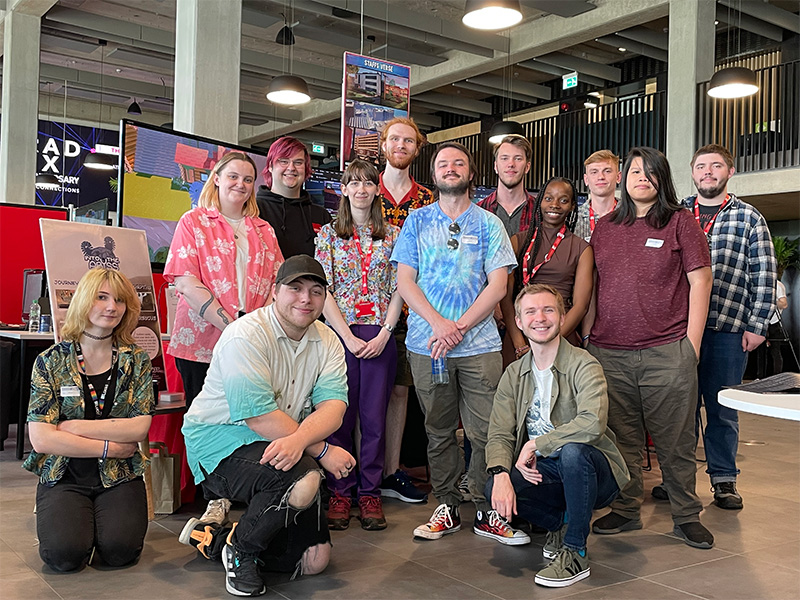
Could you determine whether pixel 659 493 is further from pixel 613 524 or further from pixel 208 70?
pixel 208 70

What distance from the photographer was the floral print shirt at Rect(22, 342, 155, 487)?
279 cm

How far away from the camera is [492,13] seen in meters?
6.02

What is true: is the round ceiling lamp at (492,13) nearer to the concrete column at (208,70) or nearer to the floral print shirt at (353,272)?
the concrete column at (208,70)

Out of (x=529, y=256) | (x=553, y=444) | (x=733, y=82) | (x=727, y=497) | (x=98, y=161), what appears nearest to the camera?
(x=553, y=444)

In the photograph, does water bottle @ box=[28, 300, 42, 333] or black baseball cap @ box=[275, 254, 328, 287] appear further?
water bottle @ box=[28, 300, 42, 333]

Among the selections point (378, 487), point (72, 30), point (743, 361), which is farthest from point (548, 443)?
point (72, 30)

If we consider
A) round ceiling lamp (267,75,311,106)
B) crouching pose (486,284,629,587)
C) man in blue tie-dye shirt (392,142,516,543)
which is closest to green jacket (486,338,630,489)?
crouching pose (486,284,629,587)

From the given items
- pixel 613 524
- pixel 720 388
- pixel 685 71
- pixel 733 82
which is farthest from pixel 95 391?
pixel 685 71

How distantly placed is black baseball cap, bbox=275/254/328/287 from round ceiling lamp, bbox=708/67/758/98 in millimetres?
6891

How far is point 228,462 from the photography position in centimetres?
268

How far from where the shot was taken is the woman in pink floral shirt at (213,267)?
132 inches

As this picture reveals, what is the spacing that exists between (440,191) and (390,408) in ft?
3.48

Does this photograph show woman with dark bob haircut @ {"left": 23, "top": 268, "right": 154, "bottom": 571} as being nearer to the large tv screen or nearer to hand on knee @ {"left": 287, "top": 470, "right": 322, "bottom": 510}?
hand on knee @ {"left": 287, "top": 470, "right": 322, "bottom": 510}

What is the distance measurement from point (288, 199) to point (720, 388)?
7.57 ft
